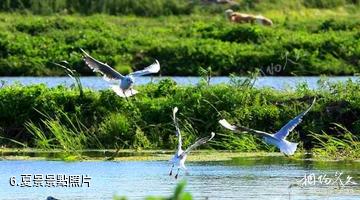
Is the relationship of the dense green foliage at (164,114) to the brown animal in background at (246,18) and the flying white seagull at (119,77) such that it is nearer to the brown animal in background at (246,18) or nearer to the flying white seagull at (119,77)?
the flying white seagull at (119,77)

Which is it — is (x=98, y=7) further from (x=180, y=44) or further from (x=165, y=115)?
(x=165, y=115)

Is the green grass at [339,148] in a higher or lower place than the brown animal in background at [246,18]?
higher

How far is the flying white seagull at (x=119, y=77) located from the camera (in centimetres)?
1822

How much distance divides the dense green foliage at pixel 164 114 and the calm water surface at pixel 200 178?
1341 millimetres

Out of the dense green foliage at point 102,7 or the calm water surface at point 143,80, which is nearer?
the calm water surface at point 143,80

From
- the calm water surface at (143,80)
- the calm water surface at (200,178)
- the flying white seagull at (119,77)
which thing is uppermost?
the flying white seagull at (119,77)

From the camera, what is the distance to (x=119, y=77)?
1842 cm

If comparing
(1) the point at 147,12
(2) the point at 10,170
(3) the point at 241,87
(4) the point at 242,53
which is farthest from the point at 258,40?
(2) the point at 10,170

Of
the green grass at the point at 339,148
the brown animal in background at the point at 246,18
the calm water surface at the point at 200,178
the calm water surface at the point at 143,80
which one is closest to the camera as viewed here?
the calm water surface at the point at 200,178

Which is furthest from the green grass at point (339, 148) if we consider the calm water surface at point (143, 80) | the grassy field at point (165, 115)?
the calm water surface at point (143, 80)

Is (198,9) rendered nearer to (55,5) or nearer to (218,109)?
(55,5)

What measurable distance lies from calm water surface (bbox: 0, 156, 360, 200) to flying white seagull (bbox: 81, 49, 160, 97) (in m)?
0.96

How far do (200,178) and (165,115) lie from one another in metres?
3.57

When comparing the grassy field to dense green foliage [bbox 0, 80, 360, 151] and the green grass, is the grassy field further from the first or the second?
the green grass
